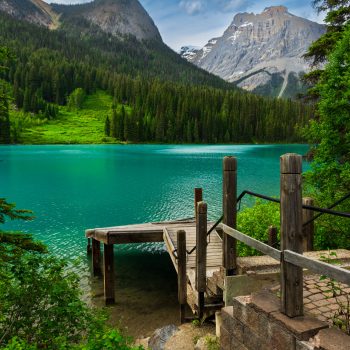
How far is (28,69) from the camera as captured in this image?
188375 millimetres

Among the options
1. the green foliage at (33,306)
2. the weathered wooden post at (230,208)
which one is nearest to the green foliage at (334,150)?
the weathered wooden post at (230,208)

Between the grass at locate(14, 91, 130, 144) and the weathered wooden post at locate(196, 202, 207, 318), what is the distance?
12731 cm

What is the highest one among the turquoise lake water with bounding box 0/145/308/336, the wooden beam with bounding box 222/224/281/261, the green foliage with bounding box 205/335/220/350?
the wooden beam with bounding box 222/224/281/261

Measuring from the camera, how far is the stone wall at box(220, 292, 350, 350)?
173 inches

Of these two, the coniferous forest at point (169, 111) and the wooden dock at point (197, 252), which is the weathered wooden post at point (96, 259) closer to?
the wooden dock at point (197, 252)

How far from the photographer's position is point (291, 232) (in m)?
4.91

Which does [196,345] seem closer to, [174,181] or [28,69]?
[174,181]

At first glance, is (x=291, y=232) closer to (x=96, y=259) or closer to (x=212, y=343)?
(x=212, y=343)

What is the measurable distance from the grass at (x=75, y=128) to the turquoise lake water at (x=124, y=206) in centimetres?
6114

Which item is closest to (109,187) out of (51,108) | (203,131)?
(203,131)

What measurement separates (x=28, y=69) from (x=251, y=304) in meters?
210

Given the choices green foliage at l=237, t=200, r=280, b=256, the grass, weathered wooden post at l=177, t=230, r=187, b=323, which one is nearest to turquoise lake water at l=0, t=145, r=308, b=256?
green foliage at l=237, t=200, r=280, b=256

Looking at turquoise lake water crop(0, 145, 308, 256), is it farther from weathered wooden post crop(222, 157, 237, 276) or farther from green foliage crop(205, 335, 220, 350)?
weathered wooden post crop(222, 157, 237, 276)

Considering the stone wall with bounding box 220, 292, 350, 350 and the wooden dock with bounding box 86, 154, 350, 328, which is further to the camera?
the wooden dock with bounding box 86, 154, 350, 328
